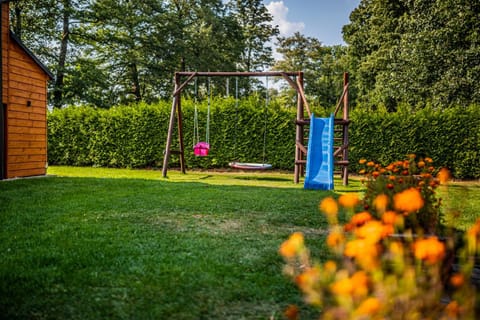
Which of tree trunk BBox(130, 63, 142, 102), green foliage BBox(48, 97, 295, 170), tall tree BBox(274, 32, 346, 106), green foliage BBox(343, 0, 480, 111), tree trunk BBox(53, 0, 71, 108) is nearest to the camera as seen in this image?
green foliage BBox(48, 97, 295, 170)

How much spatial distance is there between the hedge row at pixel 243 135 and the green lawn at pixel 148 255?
5.11m

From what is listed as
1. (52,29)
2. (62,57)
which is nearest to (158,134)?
(62,57)

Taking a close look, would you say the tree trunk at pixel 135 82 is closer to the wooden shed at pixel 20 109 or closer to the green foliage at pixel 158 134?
the green foliage at pixel 158 134

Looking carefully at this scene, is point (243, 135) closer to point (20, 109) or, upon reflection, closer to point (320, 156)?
point (320, 156)

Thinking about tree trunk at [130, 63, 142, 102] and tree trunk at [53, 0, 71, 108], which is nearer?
tree trunk at [53, 0, 71, 108]

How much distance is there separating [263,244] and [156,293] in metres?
1.35

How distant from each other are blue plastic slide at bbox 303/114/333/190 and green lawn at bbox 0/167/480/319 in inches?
78.2

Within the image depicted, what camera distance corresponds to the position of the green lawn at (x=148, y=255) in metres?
2.26

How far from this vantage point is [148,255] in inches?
124

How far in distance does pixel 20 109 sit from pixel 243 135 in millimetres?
6173

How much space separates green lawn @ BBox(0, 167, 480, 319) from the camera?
2258mm

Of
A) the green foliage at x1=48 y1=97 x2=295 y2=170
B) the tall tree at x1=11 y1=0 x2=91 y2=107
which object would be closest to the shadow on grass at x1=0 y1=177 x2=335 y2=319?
the green foliage at x1=48 y1=97 x2=295 y2=170

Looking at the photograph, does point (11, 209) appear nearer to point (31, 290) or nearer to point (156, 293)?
point (31, 290)

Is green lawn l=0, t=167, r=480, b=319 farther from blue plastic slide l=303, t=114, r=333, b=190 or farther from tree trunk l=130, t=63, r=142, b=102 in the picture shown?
tree trunk l=130, t=63, r=142, b=102
